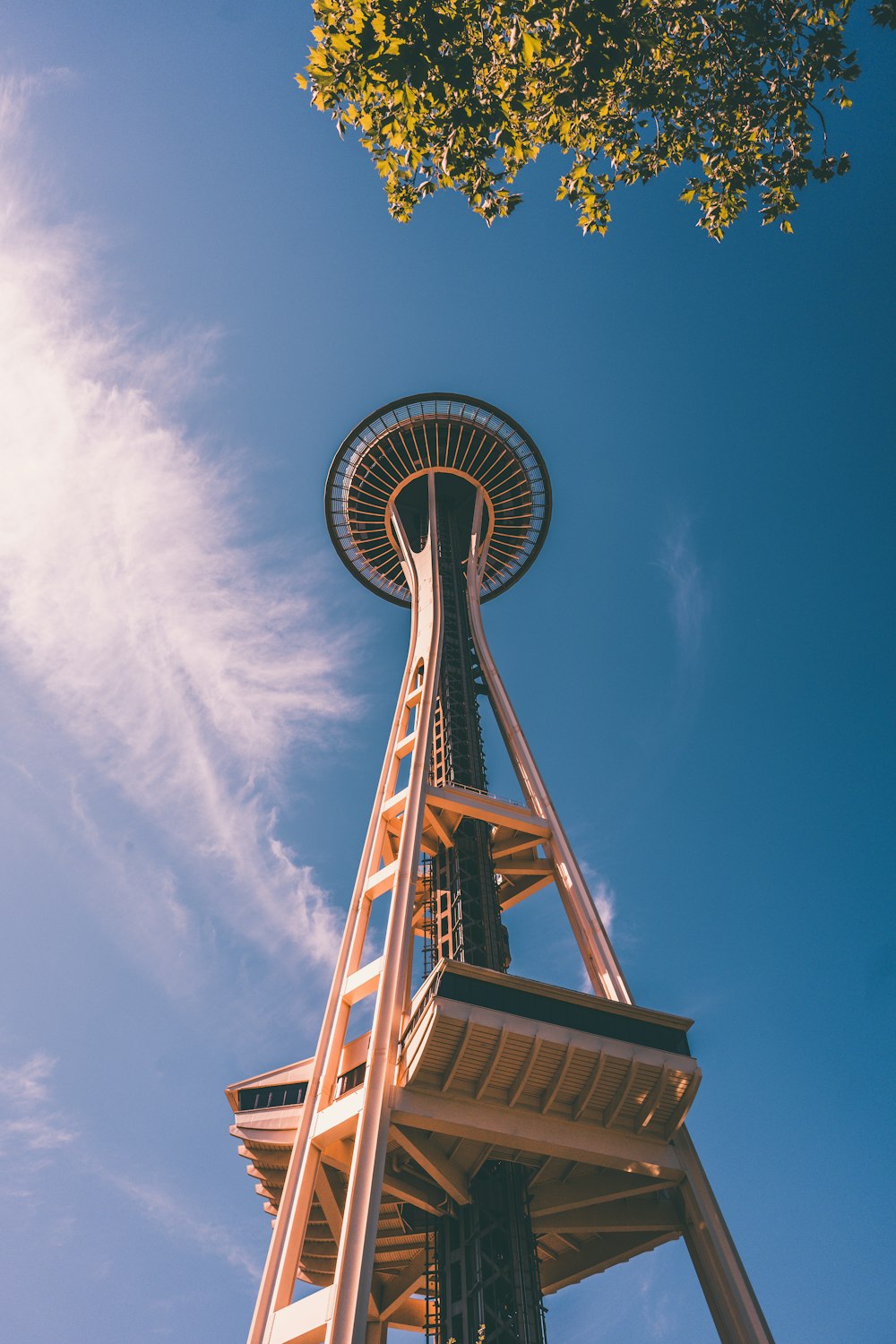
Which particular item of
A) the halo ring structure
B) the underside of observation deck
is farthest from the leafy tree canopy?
the halo ring structure

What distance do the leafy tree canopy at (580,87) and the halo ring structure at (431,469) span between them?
1402 inches

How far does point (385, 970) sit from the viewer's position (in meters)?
25.1

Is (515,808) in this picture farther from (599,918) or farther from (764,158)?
(764,158)

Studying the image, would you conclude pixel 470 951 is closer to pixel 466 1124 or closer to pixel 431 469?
pixel 466 1124

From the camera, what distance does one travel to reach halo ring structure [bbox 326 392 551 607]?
172ft

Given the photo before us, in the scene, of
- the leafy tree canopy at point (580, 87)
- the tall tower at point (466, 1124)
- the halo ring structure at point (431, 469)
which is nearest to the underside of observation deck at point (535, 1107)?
the tall tower at point (466, 1124)

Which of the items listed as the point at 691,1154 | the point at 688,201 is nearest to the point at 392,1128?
the point at 691,1154

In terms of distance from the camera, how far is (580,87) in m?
15.3

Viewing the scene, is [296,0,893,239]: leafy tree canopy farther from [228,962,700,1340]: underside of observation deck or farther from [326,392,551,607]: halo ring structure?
[326,392,551,607]: halo ring structure

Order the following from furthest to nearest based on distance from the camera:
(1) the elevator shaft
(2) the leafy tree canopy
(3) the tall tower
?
(1) the elevator shaft → (3) the tall tower → (2) the leafy tree canopy

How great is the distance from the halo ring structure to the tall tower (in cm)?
2375

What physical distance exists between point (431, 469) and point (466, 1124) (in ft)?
129

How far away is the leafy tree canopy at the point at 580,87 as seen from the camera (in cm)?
1459

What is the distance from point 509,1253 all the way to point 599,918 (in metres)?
10.6
